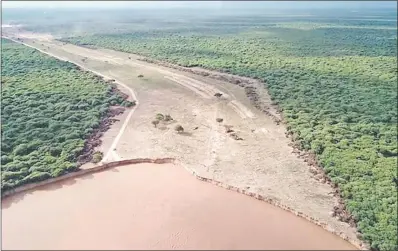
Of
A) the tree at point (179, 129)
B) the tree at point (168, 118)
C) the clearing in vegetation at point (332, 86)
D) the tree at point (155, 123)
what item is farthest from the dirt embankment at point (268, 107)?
the tree at point (155, 123)

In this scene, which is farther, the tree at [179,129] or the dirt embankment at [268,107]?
the tree at [179,129]

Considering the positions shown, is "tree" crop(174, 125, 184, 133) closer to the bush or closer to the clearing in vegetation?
the bush

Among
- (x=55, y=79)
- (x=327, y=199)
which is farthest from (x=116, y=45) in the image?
(x=327, y=199)

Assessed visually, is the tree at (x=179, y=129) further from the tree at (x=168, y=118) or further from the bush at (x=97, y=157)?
Answer: the bush at (x=97, y=157)

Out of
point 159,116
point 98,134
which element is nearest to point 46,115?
point 98,134

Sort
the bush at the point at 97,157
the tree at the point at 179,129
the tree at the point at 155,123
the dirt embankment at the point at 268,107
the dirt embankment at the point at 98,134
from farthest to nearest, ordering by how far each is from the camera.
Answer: the tree at the point at 155,123, the tree at the point at 179,129, the dirt embankment at the point at 98,134, the bush at the point at 97,157, the dirt embankment at the point at 268,107

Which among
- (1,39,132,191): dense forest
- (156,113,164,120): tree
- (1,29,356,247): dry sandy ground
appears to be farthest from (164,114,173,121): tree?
(1,39,132,191): dense forest
